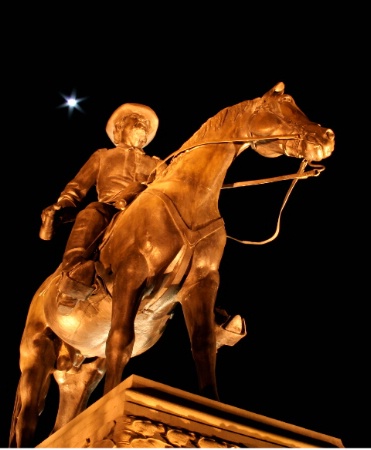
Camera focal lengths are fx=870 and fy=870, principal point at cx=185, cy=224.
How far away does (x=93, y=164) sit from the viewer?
6680 millimetres

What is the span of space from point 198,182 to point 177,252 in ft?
1.71

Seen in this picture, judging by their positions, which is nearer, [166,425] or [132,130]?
[166,425]

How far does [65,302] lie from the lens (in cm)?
574

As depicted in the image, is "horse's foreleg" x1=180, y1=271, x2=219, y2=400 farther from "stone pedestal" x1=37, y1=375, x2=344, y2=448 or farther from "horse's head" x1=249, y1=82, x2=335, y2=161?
"horse's head" x1=249, y1=82, x2=335, y2=161

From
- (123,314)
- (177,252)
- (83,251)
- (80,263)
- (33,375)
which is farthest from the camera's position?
(33,375)

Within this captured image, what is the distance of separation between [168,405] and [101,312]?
61.4 inches

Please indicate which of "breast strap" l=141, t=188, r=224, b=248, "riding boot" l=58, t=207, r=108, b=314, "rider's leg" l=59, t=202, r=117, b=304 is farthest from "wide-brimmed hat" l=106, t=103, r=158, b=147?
"breast strap" l=141, t=188, r=224, b=248

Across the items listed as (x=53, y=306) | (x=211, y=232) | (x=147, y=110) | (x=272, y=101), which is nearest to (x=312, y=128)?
(x=272, y=101)

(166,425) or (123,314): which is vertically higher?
(123,314)

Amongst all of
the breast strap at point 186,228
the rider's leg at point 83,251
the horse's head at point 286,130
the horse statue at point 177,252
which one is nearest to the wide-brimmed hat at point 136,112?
the horse statue at point 177,252

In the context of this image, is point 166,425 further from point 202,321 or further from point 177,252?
point 177,252

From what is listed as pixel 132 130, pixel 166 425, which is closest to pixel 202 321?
pixel 166 425

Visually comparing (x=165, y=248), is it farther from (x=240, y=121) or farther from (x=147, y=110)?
(x=147, y=110)

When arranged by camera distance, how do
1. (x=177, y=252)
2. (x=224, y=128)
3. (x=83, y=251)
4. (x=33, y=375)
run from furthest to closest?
(x=33, y=375), (x=224, y=128), (x=83, y=251), (x=177, y=252)
